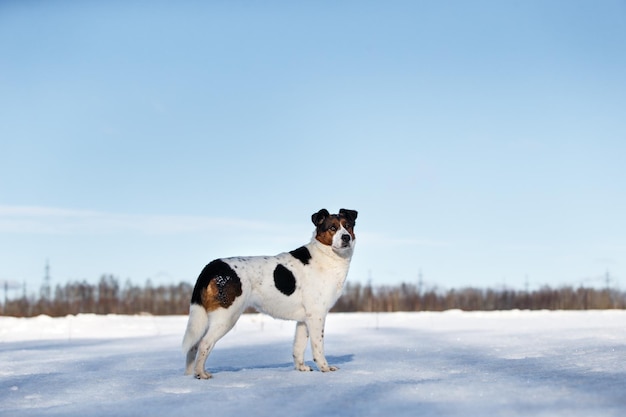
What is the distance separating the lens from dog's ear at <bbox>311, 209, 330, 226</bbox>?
28.1 ft

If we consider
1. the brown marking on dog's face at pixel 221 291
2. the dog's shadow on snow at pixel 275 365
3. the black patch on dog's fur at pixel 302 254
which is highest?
the black patch on dog's fur at pixel 302 254

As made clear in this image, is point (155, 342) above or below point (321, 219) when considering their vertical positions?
below

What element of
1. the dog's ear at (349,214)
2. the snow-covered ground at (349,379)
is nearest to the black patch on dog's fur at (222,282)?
the snow-covered ground at (349,379)

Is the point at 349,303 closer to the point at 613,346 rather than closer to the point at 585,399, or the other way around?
the point at 613,346

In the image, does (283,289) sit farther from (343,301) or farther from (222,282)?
(343,301)

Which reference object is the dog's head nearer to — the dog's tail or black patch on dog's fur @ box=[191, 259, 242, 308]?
black patch on dog's fur @ box=[191, 259, 242, 308]

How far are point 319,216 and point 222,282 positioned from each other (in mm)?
1556

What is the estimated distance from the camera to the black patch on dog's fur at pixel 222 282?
7691 millimetres

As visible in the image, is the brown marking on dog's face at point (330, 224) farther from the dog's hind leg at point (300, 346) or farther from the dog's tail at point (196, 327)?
the dog's tail at point (196, 327)

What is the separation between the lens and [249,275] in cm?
791

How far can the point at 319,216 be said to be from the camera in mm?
8586

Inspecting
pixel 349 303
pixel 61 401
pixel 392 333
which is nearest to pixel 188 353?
pixel 61 401

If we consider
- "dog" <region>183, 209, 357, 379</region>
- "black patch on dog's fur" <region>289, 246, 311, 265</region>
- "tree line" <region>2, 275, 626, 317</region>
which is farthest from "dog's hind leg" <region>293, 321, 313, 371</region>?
"tree line" <region>2, 275, 626, 317</region>

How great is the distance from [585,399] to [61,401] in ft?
15.3
